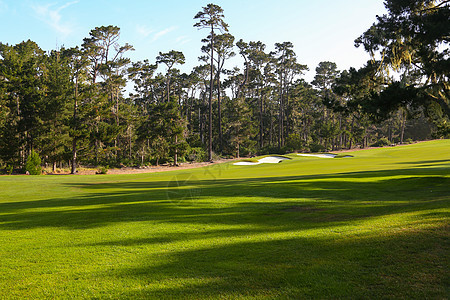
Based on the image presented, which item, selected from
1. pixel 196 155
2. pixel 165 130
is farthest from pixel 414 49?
pixel 196 155

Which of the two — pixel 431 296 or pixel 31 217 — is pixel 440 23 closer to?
pixel 431 296

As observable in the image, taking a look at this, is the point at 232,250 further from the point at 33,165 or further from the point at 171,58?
the point at 171,58

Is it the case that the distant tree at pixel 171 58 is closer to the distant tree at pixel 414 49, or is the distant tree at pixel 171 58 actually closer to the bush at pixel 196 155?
the bush at pixel 196 155

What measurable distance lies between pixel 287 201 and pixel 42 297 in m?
8.79

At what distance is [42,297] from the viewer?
4375mm

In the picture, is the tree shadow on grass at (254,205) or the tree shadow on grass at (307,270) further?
the tree shadow on grass at (254,205)

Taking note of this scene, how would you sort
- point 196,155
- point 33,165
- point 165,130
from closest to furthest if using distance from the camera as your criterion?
1. point 33,165
2. point 165,130
3. point 196,155

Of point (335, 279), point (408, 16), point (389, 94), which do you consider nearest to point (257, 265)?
point (335, 279)

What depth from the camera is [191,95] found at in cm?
8756

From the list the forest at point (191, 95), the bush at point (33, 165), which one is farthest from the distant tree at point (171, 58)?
the bush at point (33, 165)

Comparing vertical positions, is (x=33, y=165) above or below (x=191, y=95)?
below

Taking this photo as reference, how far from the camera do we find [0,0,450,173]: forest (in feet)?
53.7

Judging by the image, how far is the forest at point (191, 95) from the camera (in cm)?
1638

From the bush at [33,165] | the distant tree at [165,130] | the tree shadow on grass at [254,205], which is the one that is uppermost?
the distant tree at [165,130]
